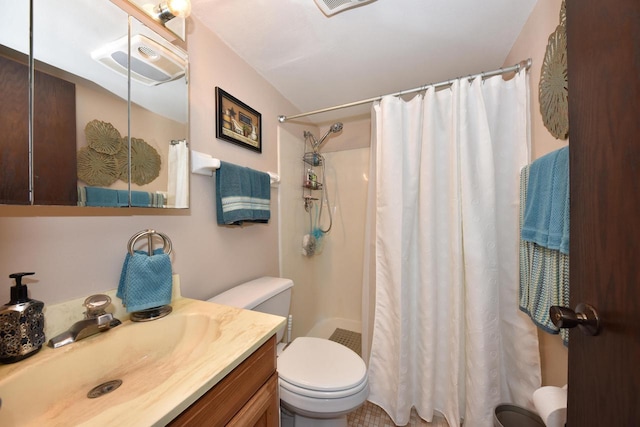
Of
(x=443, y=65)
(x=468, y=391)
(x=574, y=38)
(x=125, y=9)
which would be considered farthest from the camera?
(x=443, y=65)

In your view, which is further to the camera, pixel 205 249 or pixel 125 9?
pixel 205 249

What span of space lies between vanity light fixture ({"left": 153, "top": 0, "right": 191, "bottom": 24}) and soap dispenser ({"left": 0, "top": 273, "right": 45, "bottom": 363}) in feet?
3.26

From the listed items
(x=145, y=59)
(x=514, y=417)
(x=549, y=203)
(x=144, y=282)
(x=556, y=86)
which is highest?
(x=145, y=59)

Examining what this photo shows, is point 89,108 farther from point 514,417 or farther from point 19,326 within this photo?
point 514,417

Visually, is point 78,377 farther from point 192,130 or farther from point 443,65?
point 443,65

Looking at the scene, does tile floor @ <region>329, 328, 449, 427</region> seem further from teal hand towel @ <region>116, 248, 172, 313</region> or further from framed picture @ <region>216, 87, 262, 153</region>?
framed picture @ <region>216, 87, 262, 153</region>

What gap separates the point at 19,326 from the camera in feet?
1.74

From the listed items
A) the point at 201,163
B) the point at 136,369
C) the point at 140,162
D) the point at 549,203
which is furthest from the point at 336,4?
the point at 136,369

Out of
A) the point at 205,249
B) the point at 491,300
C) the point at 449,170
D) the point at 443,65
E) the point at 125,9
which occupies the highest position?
the point at 443,65

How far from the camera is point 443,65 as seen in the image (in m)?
1.40

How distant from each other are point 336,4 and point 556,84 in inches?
38.1

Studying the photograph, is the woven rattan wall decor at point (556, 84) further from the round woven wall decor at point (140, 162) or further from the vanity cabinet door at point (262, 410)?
the round woven wall decor at point (140, 162)

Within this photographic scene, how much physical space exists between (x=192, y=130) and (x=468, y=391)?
1.92 m

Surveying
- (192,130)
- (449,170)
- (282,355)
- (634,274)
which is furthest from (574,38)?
(282,355)
